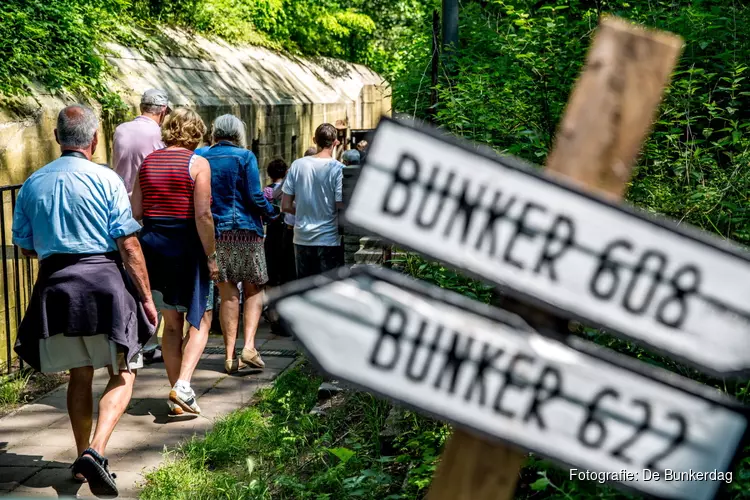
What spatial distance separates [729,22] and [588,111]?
4573 mm

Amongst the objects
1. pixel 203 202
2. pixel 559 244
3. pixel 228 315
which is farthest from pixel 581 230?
pixel 228 315

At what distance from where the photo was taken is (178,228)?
6.16m

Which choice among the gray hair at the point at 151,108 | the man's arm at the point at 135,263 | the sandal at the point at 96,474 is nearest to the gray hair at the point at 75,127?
the man's arm at the point at 135,263

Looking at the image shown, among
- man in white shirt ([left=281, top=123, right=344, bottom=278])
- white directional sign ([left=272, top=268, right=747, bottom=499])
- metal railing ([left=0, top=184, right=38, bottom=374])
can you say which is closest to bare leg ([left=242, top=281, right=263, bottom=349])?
man in white shirt ([left=281, top=123, right=344, bottom=278])

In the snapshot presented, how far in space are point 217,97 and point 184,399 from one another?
6020mm

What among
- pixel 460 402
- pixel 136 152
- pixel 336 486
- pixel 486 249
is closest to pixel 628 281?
pixel 486 249

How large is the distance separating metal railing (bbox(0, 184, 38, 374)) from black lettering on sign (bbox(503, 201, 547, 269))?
5.66 m

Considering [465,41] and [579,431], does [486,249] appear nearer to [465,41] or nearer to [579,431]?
[579,431]

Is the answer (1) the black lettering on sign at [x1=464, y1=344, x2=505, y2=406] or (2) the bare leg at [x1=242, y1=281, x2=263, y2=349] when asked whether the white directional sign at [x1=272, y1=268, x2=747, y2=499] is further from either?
(2) the bare leg at [x1=242, y1=281, x2=263, y2=349]

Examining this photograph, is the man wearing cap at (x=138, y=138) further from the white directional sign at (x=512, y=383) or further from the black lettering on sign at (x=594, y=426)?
the black lettering on sign at (x=594, y=426)

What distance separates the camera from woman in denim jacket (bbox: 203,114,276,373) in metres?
7.12

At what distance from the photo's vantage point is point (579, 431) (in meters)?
1.62

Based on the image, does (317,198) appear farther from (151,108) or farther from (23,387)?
(23,387)

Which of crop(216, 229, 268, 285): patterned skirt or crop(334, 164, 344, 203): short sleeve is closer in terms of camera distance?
crop(216, 229, 268, 285): patterned skirt
